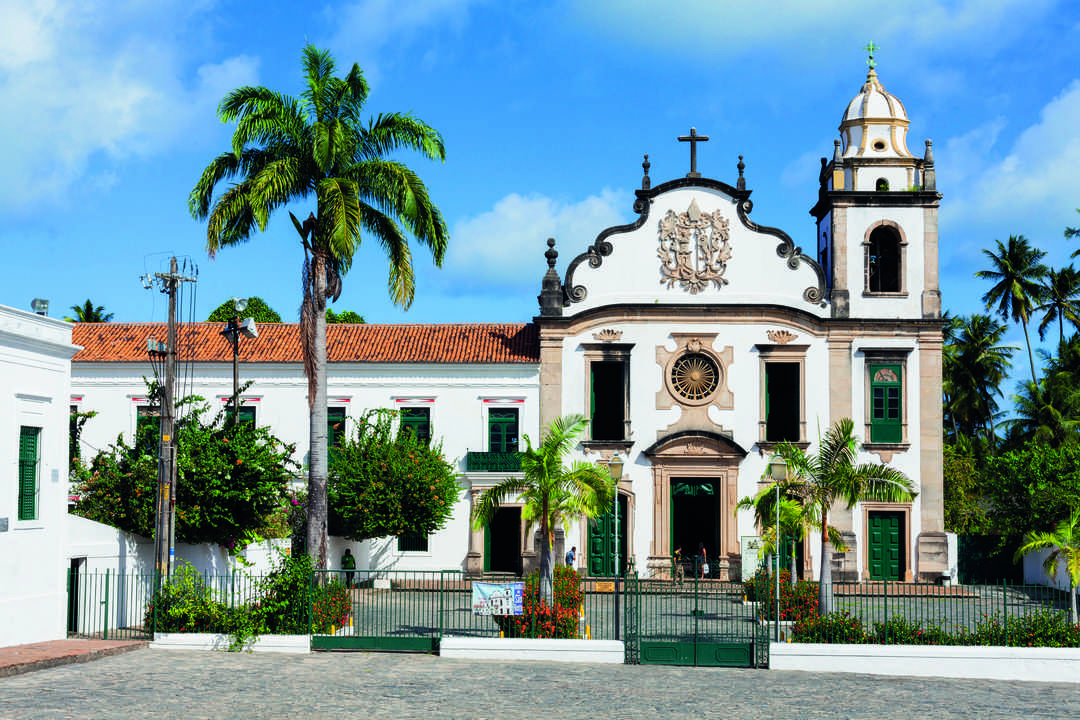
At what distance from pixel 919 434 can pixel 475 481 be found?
1262cm

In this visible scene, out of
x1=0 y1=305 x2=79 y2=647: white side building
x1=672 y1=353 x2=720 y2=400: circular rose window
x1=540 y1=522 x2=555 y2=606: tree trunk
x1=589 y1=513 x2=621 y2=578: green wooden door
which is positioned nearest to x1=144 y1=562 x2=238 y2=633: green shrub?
x1=0 y1=305 x2=79 y2=647: white side building

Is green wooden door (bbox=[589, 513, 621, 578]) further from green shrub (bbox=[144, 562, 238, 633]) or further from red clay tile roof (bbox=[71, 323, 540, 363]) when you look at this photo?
green shrub (bbox=[144, 562, 238, 633])

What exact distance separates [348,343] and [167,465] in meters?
13.2

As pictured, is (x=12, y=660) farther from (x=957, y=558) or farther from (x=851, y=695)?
(x=957, y=558)

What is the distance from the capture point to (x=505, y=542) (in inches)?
1262

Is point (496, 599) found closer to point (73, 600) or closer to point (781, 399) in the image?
point (73, 600)

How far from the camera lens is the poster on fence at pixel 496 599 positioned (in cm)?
1914

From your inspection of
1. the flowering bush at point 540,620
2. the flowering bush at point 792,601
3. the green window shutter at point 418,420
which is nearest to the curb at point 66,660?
the flowering bush at point 540,620

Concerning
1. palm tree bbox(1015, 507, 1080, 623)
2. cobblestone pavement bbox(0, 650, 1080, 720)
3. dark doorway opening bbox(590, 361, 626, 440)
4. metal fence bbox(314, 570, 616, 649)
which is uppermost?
dark doorway opening bbox(590, 361, 626, 440)

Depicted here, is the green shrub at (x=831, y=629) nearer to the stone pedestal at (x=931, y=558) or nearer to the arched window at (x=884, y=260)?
the stone pedestal at (x=931, y=558)

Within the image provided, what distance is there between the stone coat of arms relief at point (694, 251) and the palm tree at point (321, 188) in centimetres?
1022

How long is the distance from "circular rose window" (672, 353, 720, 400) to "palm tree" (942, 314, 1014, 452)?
65.2 ft

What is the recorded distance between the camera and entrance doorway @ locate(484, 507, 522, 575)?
3197 centimetres

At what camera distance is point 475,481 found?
3180cm
